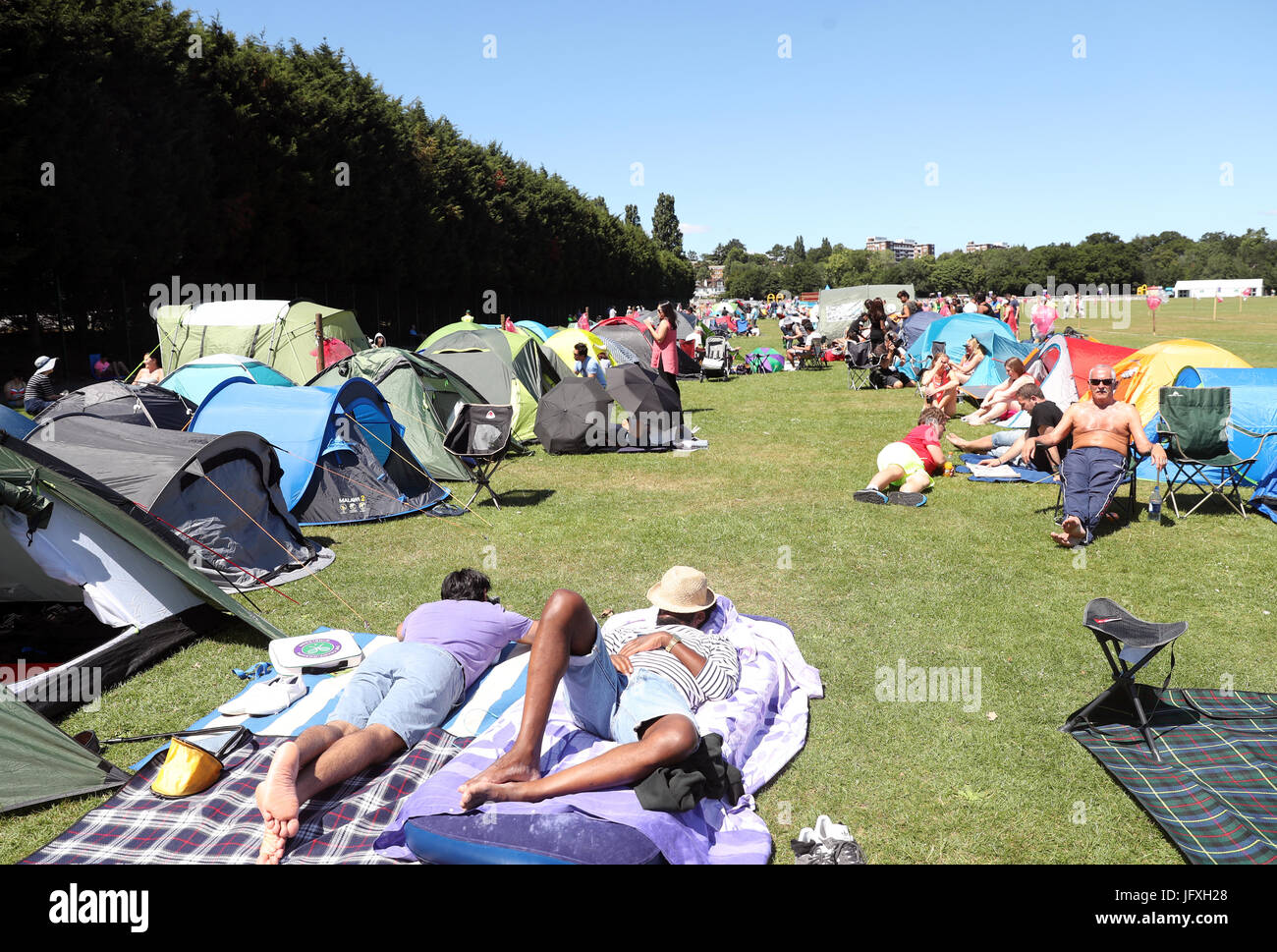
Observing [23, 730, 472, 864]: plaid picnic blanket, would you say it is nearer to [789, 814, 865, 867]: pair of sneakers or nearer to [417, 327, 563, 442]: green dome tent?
[789, 814, 865, 867]: pair of sneakers

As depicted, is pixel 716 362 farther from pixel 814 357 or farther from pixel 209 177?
pixel 209 177

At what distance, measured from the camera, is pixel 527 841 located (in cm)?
325

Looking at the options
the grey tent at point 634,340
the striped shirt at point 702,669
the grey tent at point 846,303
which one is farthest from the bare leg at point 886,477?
the grey tent at point 846,303

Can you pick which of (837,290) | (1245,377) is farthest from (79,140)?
(837,290)

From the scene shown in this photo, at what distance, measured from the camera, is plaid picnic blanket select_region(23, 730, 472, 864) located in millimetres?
3518

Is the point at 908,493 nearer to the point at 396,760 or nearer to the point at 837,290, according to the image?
the point at 396,760

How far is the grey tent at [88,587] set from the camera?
5.02 meters

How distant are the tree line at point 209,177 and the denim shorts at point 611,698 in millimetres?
17006

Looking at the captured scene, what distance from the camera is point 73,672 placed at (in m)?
4.94

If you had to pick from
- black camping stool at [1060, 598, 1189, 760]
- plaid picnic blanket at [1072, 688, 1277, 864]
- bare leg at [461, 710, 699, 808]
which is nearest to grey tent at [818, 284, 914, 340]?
black camping stool at [1060, 598, 1189, 760]

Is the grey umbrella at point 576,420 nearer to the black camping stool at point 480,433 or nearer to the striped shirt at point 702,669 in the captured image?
the black camping stool at point 480,433

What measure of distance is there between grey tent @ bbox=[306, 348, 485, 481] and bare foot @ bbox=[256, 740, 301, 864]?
6843 mm

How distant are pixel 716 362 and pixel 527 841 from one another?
19.5 meters
